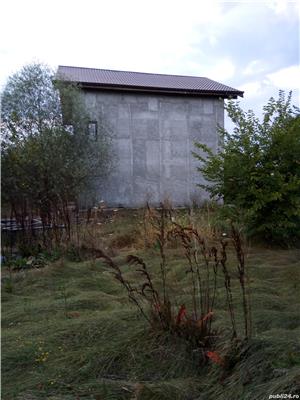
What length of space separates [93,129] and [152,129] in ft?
7.24

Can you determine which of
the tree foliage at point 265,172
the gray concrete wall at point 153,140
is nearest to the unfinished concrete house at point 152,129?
the gray concrete wall at point 153,140

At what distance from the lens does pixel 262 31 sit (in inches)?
254

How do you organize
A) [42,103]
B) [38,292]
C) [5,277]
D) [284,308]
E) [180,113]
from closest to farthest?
[284,308] → [38,292] → [5,277] → [42,103] → [180,113]

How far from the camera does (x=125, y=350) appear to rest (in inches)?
110

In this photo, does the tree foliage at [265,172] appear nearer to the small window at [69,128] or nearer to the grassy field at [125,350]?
the grassy field at [125,350]

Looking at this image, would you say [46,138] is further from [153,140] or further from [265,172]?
[265,172]

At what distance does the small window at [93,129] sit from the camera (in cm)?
1499

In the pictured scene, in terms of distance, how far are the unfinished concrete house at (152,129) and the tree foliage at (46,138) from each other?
0.86 metres

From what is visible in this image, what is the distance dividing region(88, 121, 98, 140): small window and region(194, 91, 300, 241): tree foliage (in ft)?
25.5

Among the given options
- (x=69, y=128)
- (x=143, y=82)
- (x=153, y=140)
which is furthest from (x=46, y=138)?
(x=143, y=82)

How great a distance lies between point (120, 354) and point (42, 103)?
41.6ft

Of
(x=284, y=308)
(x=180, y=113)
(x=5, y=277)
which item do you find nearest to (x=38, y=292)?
(x=5, y=277)

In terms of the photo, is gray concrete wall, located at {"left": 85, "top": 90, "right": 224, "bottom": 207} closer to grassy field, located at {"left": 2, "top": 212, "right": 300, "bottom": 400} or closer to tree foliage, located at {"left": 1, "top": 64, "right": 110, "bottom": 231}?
tree foliage, located at {"left": 1, "top": 64, "right": 110, "bottom": 231}

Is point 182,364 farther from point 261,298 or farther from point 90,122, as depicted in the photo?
point 90,122
